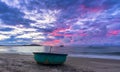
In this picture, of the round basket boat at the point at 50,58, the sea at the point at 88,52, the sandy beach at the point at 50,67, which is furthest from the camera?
the sea at the point at 88,52

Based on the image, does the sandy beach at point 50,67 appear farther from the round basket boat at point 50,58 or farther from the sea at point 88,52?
the sea at point 88,52

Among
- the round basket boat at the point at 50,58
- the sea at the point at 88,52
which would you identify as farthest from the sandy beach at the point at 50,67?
the sea at the point at 88,52

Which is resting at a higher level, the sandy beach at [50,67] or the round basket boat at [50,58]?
the round basket boat at [50,58]

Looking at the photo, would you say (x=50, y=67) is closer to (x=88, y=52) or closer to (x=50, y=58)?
(x=50, y=58)

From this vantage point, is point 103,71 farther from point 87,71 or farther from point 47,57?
point 47,57

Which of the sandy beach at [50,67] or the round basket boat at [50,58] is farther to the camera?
the round basket boat at [50,58]

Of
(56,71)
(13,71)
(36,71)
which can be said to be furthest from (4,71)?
(56,71)

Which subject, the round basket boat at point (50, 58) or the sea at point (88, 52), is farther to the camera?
the sea at point (88, 52)

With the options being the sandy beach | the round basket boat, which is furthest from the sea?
the round basket boat

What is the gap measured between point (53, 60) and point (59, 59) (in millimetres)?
661

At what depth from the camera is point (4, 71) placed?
46.5 ft

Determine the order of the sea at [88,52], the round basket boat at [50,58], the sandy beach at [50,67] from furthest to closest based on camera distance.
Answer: the sea at [88,52] < the round basket boat at [50,58] < the sandy beach at [50,67]

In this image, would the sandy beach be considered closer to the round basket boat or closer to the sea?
the round basket boat

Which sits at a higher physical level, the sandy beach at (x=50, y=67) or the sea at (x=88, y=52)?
the sea at (x=88, y=52)
